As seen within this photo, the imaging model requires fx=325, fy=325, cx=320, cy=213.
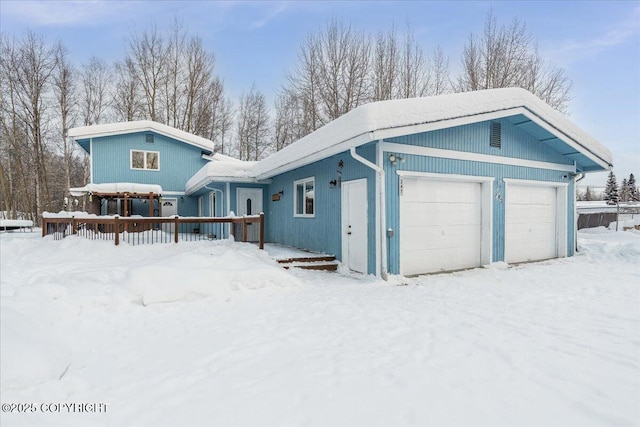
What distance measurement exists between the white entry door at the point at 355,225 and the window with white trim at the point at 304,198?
160 centimetres

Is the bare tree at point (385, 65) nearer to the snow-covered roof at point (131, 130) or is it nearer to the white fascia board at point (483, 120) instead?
the snow-covered roof at point (131, 130)

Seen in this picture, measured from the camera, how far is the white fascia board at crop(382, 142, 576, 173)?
6488 millimetres

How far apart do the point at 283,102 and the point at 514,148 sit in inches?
665

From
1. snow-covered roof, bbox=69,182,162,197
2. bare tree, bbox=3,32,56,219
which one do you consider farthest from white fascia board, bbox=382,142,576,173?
bare tree, bbox=3,32,56,219

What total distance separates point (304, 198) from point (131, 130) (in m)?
10.8

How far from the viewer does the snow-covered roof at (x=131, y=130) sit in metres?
14.4

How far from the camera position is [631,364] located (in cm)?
276

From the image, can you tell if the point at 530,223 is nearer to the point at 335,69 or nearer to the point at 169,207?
the point at 335,69

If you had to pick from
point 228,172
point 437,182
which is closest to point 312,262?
point 437,182

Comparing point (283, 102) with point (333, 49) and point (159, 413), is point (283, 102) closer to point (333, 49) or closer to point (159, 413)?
point (333, 49)

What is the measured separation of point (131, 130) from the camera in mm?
15148

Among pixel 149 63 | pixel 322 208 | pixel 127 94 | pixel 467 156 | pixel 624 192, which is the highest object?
pixel 149 63

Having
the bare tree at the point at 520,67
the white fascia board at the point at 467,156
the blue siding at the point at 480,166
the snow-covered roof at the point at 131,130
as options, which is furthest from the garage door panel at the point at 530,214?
the snow-covered roof at the point at 131,130

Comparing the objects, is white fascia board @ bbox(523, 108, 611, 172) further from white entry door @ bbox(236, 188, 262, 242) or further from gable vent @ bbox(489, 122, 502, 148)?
white entry door @ bbox(236, 188, 262, 242)
